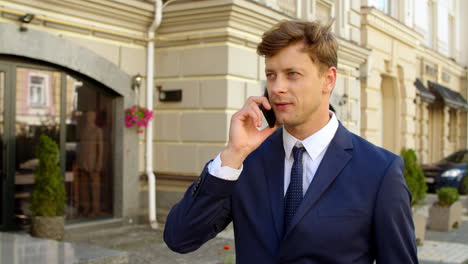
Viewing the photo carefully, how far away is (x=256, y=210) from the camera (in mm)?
2082

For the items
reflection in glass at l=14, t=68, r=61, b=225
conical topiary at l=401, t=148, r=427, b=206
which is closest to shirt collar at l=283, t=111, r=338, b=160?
reflection in glass at l=14, t=68, r=61, b=225

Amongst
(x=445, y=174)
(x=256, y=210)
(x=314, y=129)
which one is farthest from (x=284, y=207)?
(x=445, y=174)

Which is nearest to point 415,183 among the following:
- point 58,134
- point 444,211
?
point 444,211

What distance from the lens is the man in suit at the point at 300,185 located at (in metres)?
1.91

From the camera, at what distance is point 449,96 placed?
23.4m

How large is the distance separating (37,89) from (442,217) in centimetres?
734

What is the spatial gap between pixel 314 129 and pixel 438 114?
78.8 ft

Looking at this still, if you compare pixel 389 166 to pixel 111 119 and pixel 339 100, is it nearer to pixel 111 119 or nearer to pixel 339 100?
pixel 111 119

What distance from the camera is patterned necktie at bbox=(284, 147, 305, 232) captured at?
2037 millimetres

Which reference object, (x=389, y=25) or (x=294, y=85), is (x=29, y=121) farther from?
(x=389, y=25)

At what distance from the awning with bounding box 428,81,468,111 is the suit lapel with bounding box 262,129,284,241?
69.9ft

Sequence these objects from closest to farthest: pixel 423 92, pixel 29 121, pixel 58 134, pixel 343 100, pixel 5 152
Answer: pixel 5 152 → pixel 29 121 → pixel 58 134 → pixel 343 100 → pixel 423 92

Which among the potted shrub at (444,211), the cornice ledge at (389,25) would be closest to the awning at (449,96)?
the cornice ledge at (389,25)

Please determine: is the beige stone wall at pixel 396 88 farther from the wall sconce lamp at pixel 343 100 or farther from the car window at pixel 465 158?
the wall sconce lamp at pixel 343 100
